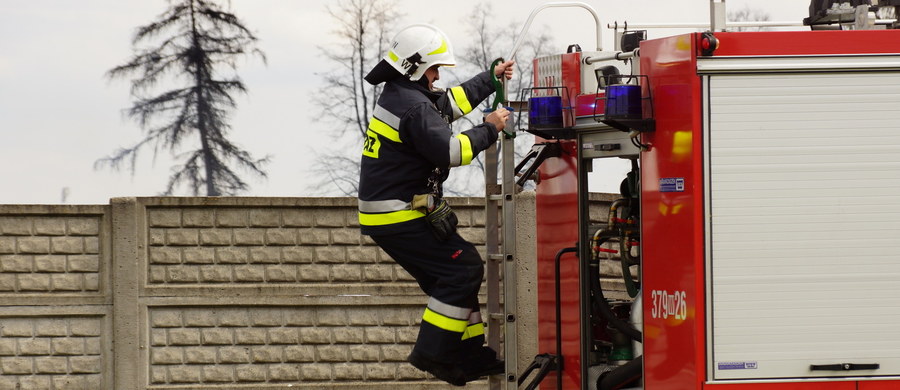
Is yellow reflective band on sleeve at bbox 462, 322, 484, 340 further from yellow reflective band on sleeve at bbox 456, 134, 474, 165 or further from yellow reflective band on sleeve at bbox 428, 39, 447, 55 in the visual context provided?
yellow reflective band on sleeve at bbox 428, 39, 447, 55

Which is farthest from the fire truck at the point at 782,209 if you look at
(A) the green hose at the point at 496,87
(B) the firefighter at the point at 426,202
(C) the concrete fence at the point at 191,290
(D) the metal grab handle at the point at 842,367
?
(C) the concrete fence at the point at 191,290

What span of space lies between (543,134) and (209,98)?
33.4 ft

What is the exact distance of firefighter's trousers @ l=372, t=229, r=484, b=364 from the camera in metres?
6.66

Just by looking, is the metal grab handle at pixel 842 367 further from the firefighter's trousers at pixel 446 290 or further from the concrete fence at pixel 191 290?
the concrete fence at pixel 191 290

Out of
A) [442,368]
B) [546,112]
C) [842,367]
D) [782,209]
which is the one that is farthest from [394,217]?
[842,367]

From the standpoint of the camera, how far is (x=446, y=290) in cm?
666

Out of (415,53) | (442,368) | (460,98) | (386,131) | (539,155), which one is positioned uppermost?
(415,53)

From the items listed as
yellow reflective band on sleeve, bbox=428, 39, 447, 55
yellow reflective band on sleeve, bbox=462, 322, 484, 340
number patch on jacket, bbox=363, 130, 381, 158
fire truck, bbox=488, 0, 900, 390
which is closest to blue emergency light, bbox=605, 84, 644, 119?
fire truck, bbox=488, 0, 900, 390

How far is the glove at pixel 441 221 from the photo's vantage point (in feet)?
21.7

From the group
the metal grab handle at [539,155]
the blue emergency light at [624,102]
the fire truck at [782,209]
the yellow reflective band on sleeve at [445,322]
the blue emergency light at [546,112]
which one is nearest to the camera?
the fire truck at [782,209]

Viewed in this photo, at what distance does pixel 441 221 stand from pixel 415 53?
0.85 meters

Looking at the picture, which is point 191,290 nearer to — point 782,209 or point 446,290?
point 446,290

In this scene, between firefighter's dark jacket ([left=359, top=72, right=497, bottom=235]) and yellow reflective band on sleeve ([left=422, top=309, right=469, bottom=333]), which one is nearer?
firefighter's dark jacket ([left=359, top=72, right=497, bottom=235])

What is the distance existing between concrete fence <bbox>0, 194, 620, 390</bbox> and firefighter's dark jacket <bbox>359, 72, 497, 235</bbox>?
3814mm
